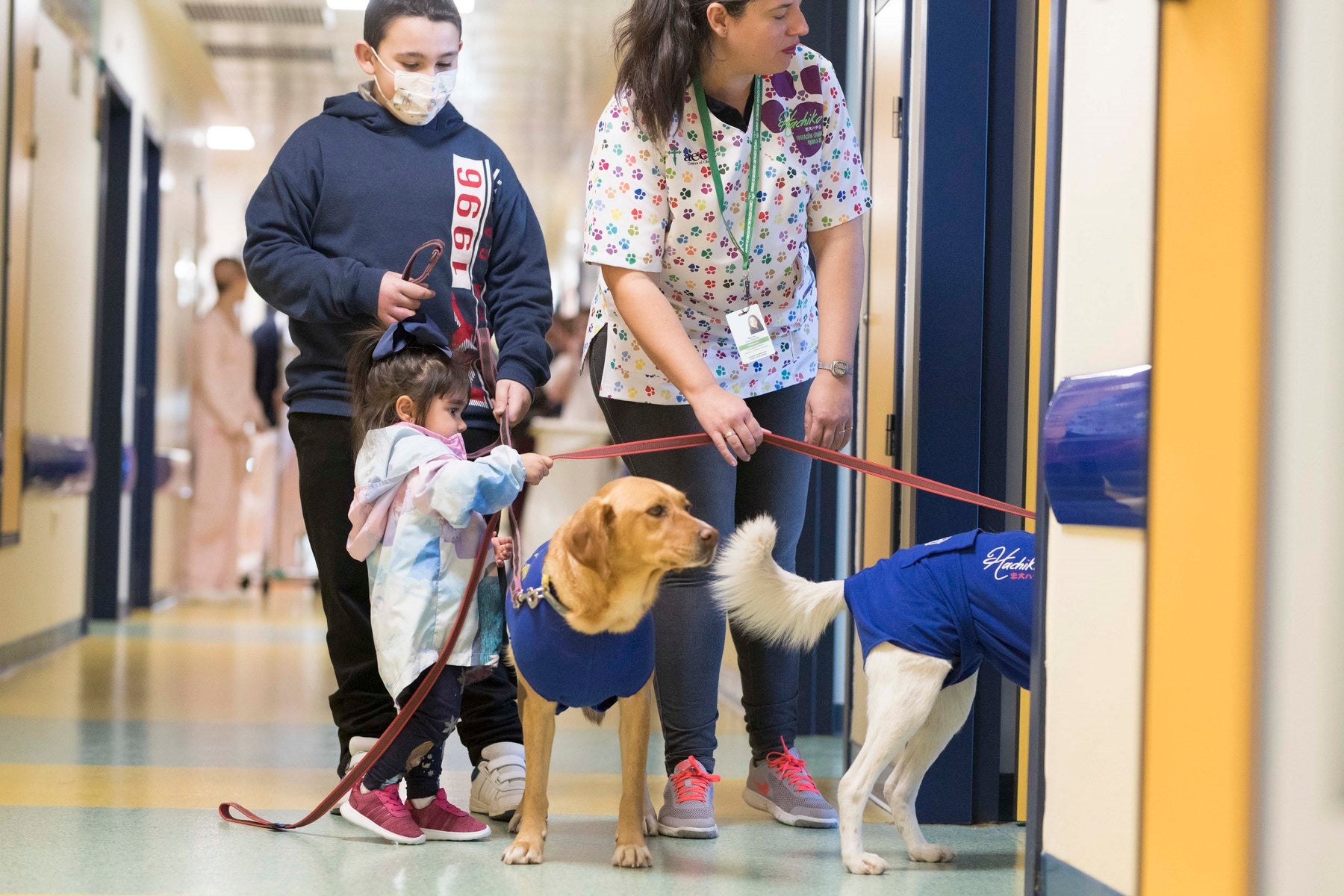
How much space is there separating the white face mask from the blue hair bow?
0.48 m

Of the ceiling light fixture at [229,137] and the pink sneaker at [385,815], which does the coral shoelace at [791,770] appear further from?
the ceiling light fixture at [229,137]

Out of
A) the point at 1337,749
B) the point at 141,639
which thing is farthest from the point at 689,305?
the point at 141,639

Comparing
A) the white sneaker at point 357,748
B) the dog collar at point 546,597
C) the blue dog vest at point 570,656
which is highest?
the dog collar at point 546,597

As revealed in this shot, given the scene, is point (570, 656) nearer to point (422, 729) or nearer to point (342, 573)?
point (422, 729)

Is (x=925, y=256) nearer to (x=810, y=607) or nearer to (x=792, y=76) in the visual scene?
(x=792, y=76)

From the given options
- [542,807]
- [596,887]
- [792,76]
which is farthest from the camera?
[792,76]

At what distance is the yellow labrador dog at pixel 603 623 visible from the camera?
2107 mm

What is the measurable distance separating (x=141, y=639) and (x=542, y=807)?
433 cm

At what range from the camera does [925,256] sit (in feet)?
8.78

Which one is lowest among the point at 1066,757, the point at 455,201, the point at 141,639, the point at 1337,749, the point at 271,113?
the point at 141,639

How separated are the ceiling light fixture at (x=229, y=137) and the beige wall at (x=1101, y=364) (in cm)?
965

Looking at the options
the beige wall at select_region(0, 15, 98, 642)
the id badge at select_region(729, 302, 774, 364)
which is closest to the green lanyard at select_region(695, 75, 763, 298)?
the id badge at select_region(729, 302, 774, 364)

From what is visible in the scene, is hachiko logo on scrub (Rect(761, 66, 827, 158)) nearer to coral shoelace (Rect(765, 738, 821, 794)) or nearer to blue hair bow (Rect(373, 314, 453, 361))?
blue hair bow (Rect(373, 314, 453, 361))

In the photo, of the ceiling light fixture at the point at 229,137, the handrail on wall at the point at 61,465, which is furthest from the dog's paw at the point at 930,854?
the ceiling light fixture at the point at 229,137
